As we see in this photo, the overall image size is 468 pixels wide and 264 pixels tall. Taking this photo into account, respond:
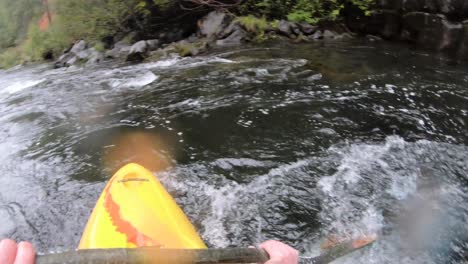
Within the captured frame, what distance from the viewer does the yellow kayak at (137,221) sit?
1967mm

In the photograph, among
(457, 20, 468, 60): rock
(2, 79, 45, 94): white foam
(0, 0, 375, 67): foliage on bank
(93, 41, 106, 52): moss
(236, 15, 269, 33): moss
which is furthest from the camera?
(93, 41, 106, 52): moss

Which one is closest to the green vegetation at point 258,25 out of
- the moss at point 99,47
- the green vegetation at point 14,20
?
the moss at point 99,47

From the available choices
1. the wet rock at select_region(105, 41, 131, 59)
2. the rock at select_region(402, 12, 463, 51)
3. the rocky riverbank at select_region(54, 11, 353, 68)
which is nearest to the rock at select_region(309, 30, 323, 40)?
the rocky riverbank at select_region(54, 11, 353, 68)

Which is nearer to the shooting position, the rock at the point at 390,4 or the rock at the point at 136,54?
the rock at the point at 390,4

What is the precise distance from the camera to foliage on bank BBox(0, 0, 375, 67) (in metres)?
6.99

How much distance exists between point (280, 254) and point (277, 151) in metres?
1.89

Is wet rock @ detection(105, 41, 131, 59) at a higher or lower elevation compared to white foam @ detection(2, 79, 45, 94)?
higher

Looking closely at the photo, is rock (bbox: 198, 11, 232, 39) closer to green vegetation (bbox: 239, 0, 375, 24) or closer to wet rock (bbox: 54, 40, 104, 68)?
green vegetation (bbox: 239, 0, 375, 24)

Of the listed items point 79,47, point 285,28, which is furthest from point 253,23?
point 79,47

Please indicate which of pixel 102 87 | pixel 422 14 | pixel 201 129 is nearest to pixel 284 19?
pixel 422 14

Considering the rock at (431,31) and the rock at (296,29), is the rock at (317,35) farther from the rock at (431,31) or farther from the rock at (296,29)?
the rock at (431,31)

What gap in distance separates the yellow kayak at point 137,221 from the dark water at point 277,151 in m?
0.34

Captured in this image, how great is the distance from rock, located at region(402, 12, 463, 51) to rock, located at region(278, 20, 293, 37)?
190cm

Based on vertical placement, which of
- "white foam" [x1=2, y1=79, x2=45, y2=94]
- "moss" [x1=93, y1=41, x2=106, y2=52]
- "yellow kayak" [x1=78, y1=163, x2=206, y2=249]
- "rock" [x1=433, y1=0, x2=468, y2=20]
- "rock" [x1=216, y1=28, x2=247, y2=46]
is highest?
"rock" [x1=433, y1=0, x2=468, y2=20]
